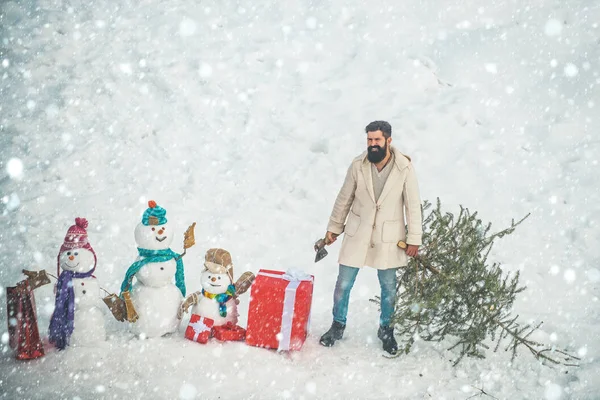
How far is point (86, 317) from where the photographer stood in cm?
409

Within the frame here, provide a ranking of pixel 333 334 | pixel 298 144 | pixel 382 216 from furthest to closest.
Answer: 1. pixel 298 144
2. pixel 333 334
3. pixel 382 216

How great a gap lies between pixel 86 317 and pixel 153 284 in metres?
0.58

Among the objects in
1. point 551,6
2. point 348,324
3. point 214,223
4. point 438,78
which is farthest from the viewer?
point 551,6

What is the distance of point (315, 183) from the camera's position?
285 inches

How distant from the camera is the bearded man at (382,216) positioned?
419 centimetres

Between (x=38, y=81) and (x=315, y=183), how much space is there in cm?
495

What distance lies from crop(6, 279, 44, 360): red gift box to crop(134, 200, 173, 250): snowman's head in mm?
956

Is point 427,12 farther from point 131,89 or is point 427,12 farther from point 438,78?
point 131,89

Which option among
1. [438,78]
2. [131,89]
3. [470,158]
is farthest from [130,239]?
[438,78]

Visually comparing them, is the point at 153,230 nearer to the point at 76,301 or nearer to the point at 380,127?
the point at 76,301

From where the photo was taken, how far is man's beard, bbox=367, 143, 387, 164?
4156 millimetres

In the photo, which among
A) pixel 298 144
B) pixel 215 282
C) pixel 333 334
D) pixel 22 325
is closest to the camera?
pixel 22 325

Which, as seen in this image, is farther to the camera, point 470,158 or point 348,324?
point 470,158

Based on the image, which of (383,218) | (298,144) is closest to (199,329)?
(383,218)
